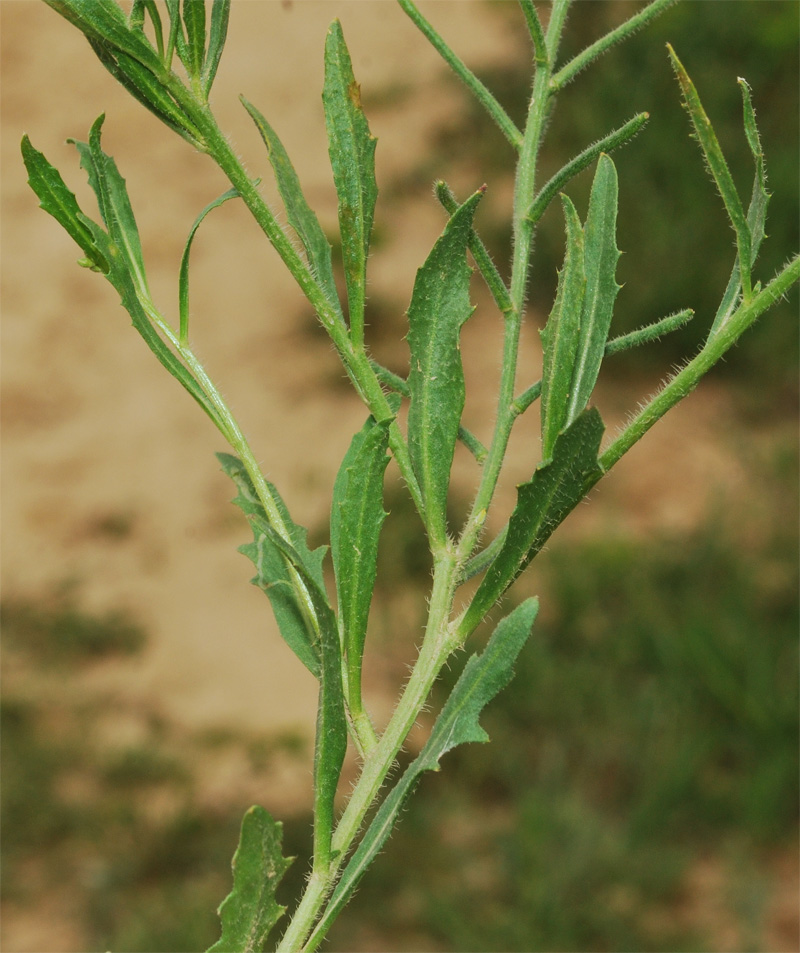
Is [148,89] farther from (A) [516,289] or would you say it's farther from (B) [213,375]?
(B) [213,375]

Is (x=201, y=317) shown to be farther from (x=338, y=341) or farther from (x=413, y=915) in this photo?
(x=338, y=341)

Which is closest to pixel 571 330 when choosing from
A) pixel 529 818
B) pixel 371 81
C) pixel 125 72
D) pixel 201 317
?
pixel 125 72

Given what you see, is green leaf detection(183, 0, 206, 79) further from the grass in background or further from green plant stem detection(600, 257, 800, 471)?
the grass in background

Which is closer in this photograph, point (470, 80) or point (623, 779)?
point (470, 80)

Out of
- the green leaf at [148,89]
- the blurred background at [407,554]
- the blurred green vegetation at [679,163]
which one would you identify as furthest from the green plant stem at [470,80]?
the blurred green vegetation at [679,163]

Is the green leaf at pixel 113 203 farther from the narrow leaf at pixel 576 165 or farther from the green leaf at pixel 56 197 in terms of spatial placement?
the narrow leaf at pixel 576 165

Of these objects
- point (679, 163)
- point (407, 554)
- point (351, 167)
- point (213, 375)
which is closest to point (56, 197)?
point (351, 167)
